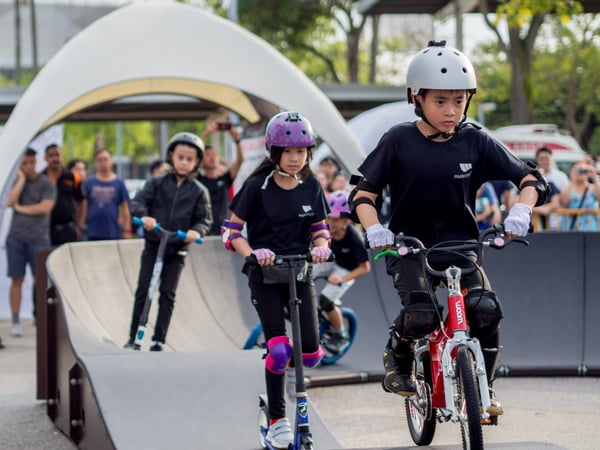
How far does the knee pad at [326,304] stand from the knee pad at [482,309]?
441 centimetres

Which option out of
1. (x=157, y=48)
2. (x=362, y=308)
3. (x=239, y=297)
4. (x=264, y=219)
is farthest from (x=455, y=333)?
(x=157, y=48)

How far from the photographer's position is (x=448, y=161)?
5570 mm

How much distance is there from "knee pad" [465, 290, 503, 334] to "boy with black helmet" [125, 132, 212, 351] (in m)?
4.40

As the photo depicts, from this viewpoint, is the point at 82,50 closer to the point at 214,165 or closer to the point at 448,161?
the point at 214,165

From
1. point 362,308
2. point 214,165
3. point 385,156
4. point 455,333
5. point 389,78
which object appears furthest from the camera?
point 389,78

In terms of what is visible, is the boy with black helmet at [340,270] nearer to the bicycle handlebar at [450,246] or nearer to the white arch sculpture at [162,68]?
the white arch sculpture at [162,68]

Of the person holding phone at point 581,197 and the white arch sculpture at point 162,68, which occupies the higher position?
the white arch sculpture at point 162,68

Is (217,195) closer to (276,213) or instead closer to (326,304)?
(326,304)

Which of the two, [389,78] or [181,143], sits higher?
[389,78]

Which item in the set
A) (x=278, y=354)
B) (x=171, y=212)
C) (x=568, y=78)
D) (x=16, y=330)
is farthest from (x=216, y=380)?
(x=568, y=78)

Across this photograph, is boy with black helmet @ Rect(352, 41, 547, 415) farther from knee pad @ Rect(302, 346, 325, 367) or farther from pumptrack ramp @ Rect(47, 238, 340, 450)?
pumptrack ramp @ Rect(47, 238, 340, 450)

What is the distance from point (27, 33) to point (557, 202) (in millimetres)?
124995

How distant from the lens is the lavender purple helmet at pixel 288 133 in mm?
6324

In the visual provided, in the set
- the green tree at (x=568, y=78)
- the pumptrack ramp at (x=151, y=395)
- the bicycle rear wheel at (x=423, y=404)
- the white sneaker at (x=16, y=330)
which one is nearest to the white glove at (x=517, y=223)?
the bicycle rear wheel at (x=423, y=404)
